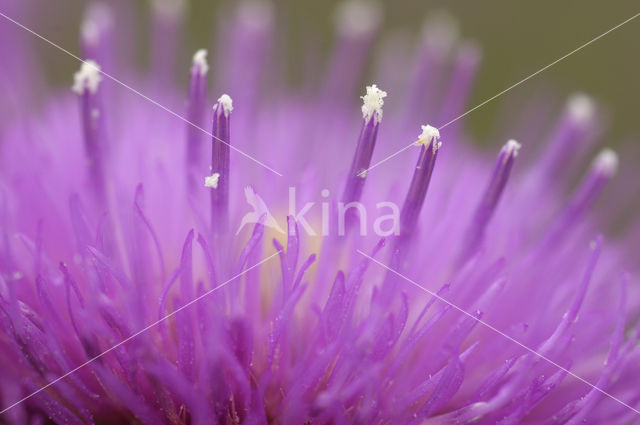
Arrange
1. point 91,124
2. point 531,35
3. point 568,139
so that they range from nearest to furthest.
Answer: point 91,124 → point 568,139 → point 531,35

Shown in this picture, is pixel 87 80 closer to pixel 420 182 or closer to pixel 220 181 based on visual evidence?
pixel 220 181

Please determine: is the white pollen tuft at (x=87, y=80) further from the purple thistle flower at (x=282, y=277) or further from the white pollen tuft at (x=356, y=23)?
the white pollen tuft at (x=356, y=23)

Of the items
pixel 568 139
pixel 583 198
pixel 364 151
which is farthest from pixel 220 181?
pixel 568 139

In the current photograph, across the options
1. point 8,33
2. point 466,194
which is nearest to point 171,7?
point 8,33

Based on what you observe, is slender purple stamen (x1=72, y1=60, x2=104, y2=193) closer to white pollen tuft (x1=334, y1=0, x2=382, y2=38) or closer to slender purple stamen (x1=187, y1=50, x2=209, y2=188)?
slender purple stamen (x1=187, y1=50, x2=209, y2=188)

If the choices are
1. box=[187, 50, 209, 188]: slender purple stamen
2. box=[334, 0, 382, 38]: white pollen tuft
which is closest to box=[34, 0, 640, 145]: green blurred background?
box=[334, 0, 382, 38]: white pollen tuft

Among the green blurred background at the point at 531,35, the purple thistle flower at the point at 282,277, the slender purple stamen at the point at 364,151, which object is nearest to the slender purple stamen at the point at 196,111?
the purple thistle flower at the point at 282,277

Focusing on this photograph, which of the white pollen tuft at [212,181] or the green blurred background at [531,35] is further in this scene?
the green blurred background at [531,35]
